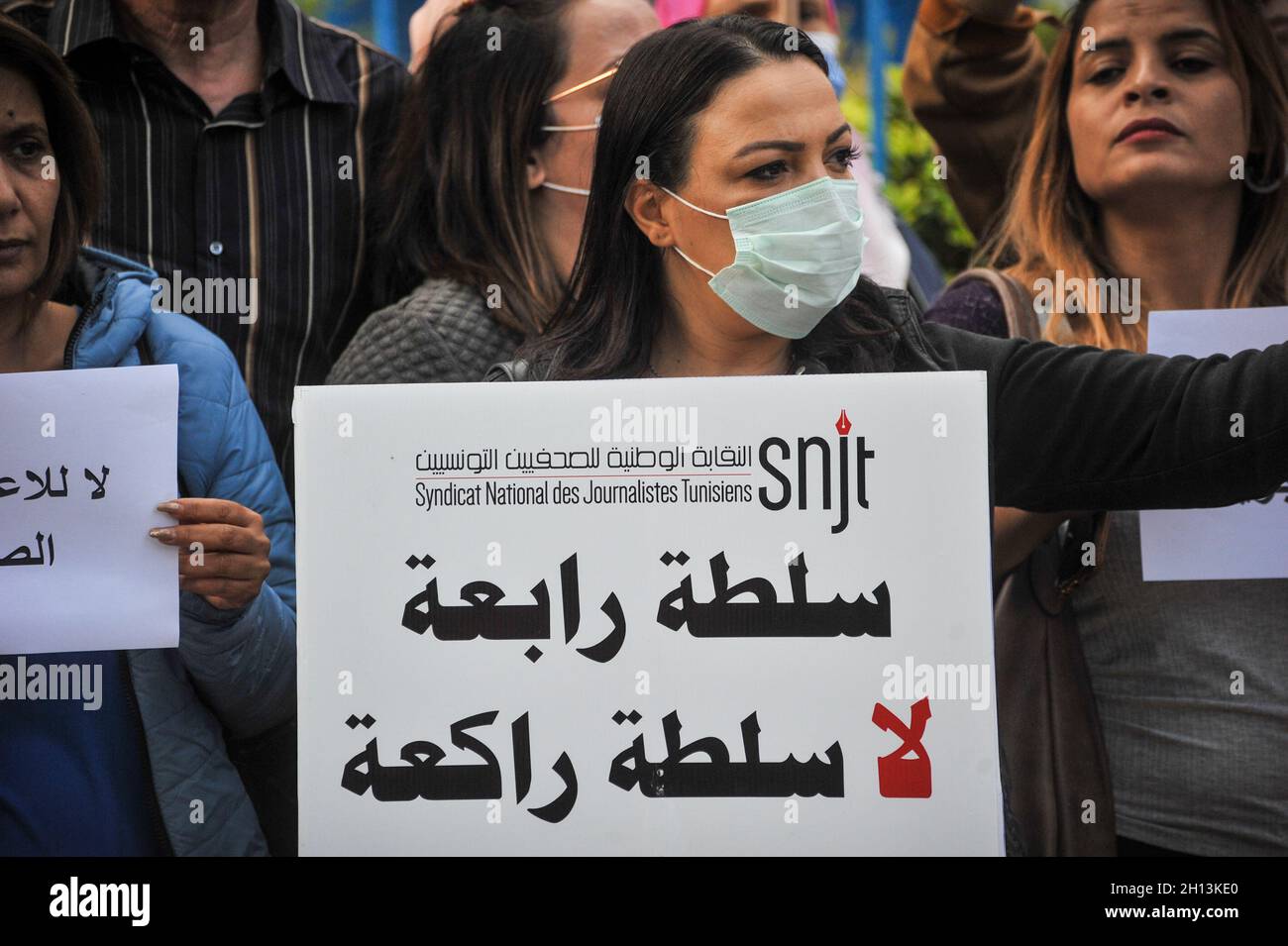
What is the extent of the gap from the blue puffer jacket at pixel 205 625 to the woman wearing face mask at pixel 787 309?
562mm

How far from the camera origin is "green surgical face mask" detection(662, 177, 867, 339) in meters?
2.60

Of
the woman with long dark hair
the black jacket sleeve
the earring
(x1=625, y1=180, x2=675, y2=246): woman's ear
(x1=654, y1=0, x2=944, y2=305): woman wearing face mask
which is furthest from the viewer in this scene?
(x1=654, y1=0, x2=944, y2=305): woman wearing face mask

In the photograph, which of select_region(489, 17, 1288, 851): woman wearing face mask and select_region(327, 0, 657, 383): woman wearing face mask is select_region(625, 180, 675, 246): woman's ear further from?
select_region(327, 0, 657, 383): woman wearing face mask

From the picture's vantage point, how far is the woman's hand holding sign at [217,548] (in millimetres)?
2693

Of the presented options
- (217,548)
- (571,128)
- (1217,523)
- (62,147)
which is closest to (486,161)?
(571,128)

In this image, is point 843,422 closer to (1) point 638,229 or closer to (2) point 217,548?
(1) point 638,229

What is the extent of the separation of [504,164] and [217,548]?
98 cm

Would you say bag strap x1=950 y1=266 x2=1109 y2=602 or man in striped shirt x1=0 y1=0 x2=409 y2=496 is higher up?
man in striped shirt x1=0 y1=0 x2=409 y2=496

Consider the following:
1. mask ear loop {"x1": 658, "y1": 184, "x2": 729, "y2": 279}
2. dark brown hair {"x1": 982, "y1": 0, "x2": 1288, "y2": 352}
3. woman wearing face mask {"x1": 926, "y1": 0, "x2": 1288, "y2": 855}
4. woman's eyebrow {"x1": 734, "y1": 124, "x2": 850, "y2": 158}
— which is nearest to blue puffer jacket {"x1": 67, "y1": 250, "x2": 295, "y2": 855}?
mask ear loop {"x1": 658, "y1": 184, "x2": 729, "y2": 279}

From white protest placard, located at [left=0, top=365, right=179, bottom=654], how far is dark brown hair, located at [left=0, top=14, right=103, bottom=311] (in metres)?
0.27

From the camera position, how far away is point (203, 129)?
10.2 feet
